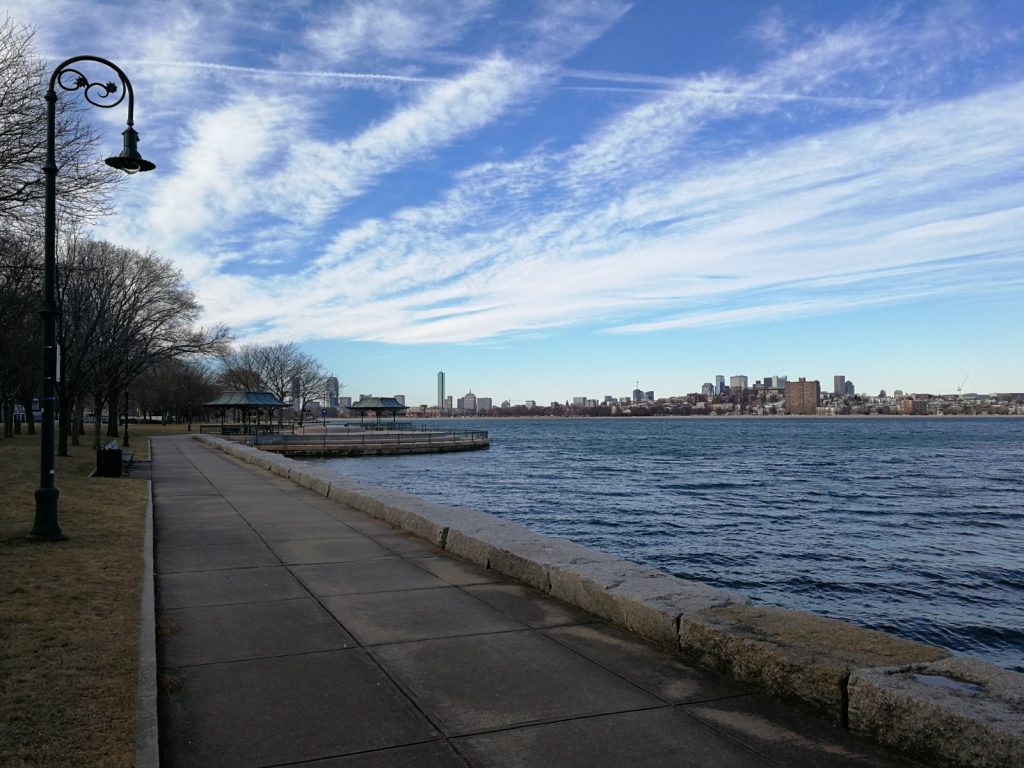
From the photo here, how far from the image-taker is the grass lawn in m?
4.07

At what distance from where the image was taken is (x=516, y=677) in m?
5.20

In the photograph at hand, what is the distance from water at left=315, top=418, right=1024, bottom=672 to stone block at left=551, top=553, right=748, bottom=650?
708 centimetres

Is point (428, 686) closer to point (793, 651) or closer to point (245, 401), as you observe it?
point (793, 651)

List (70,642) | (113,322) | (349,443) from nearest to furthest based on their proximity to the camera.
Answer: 1. (70,642)
2. (113,322)
3. (349,443)

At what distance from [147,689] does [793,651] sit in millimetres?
4073

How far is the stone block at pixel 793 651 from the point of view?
4.53 metres

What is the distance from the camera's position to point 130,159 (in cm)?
1029

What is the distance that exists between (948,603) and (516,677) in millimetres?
12111

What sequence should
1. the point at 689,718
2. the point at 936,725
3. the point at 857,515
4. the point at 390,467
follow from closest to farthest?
1. the point at 936,725
2. the point at 689,718
3. the point at 857,515
4. the point at 390,467

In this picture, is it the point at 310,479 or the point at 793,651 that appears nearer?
the point at 793,651

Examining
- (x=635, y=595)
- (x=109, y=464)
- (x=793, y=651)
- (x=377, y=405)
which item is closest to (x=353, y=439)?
(x=377, y=405)

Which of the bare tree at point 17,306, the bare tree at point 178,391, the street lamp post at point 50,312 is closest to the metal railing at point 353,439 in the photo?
the bare tree at point 17,306

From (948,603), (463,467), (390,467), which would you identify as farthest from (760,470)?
(948,603)

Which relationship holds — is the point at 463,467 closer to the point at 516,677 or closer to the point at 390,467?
the point at 390,467
